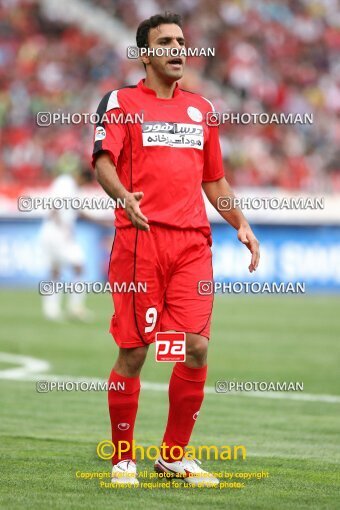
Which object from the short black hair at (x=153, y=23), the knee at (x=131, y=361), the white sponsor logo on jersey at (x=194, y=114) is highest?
the short black hair at (x=153, y=23)

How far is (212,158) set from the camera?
614cm

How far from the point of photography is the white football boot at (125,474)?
568cm

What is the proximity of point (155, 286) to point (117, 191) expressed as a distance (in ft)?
1.96

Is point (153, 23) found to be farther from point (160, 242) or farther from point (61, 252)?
point (61, 252)

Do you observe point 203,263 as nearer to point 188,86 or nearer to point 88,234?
point 88,234

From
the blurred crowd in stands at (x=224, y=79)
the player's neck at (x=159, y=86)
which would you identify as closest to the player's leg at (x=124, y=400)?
the player's neck at (x=159, y=86)

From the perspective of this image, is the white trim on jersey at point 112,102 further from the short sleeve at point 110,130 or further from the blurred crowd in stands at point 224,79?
the blurred crowd in stands at point 224,79

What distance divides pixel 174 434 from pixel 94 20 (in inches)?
887

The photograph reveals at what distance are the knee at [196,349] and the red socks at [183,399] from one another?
0.06m

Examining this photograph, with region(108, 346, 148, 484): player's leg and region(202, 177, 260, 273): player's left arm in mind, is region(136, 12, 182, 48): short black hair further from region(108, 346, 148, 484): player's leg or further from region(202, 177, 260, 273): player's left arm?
region(108, 346, 148, 484): player's leg

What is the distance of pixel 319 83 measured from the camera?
2605cm

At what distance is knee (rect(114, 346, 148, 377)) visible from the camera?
5801mm

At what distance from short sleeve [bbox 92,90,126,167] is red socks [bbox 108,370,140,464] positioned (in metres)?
1.13

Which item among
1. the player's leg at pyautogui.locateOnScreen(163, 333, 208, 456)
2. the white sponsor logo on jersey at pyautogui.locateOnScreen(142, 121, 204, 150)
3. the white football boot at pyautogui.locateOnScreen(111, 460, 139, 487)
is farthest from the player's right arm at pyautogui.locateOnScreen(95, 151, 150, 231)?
the white football boot at pyautogui.locateOnScreen(111, 460, 139, 487)
